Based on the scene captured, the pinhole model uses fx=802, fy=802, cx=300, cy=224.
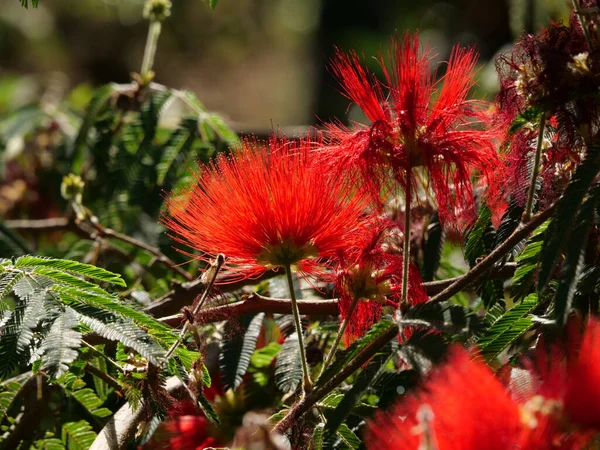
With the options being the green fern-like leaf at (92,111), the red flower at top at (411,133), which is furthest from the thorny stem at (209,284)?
the green fern-like leaf at (92,111)

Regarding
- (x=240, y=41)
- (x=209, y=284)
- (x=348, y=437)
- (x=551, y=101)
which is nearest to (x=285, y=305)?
(x=209, y=284)

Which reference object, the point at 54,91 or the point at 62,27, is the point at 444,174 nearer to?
the point at 54,91

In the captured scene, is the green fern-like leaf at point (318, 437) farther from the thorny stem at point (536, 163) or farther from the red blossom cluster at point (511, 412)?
the thorny stem at point (536, 163)

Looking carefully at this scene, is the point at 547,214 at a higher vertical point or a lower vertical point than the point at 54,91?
lower

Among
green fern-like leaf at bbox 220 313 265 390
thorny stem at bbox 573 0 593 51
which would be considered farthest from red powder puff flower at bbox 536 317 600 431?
green fern-like leaf at bbox 220 313 265 390

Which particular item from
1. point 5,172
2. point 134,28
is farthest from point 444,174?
point 134,28

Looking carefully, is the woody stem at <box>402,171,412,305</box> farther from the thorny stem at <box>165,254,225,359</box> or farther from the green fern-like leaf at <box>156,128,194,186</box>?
the green fern-like leaf at <box>156,128,194,186</box>

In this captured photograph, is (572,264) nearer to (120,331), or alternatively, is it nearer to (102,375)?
(120,331)
